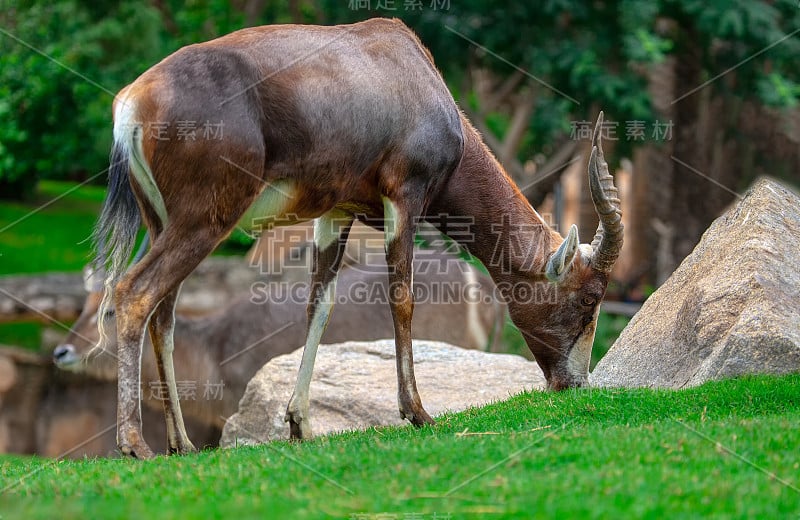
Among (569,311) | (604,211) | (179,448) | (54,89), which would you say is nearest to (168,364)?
(179,448)

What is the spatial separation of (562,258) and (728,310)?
1.35 metres

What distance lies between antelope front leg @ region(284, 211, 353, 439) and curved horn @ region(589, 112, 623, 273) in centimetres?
186

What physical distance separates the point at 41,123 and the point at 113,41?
5122mm

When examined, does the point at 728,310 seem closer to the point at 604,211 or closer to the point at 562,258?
the point at 604,211

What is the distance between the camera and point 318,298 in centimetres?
757

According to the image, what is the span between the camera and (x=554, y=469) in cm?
524

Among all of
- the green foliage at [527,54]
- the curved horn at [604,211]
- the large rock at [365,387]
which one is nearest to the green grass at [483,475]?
the curved horn at [604,211]

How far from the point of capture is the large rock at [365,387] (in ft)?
29.1

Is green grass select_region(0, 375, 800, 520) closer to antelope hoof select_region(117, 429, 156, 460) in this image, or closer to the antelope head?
antelope hoof select_region(117, 429, 156, 460)

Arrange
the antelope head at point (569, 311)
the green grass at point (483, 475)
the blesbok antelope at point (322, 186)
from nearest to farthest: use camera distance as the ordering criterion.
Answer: the green grass at point (483, 475) < the blesbok antelope at point (322, 186) < the antelope head at point (569, 311)

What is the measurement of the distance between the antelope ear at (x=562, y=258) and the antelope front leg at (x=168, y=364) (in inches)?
114

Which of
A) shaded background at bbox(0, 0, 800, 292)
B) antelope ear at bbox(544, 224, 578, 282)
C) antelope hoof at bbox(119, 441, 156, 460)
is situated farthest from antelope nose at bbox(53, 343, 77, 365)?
antelope ear at bbox(544, 224, 578, 282)

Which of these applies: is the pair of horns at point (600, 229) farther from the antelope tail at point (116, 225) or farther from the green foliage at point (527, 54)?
the green foliage at point (527, 54)

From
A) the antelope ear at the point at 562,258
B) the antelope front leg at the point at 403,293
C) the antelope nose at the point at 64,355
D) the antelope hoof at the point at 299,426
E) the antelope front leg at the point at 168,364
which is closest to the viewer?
the antelope front leg at the point at 168,364
